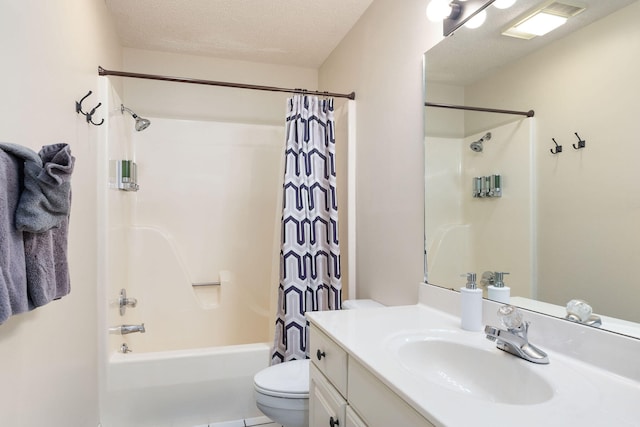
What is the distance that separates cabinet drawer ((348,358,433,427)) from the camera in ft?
2.50

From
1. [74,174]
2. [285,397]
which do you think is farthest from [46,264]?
[285,397]

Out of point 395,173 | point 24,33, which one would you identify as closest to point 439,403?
point 395,173

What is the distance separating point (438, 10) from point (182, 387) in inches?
86.9

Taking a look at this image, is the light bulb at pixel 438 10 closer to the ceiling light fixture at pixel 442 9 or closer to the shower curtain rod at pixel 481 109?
the ceiling light fixture at pixel 442 9

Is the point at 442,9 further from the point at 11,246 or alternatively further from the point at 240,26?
the point at 11,246

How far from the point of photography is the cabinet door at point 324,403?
1131mm

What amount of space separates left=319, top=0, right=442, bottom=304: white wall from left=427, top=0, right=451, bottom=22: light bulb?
8 centimetres

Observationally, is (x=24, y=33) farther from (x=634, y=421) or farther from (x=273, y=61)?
(x=273, y=61)

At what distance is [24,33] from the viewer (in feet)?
3.64

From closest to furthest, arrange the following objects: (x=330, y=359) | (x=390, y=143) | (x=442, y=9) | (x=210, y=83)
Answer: (x=330, y=359) < (x=442, y=9) < (x=390, y=143) < (x=210, y=83)

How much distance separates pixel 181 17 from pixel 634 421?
8.75ft

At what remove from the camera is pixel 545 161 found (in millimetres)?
1095

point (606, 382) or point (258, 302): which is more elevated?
point (606, 382)

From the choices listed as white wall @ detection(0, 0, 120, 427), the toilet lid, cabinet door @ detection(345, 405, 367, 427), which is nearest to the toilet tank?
the toilet lid
